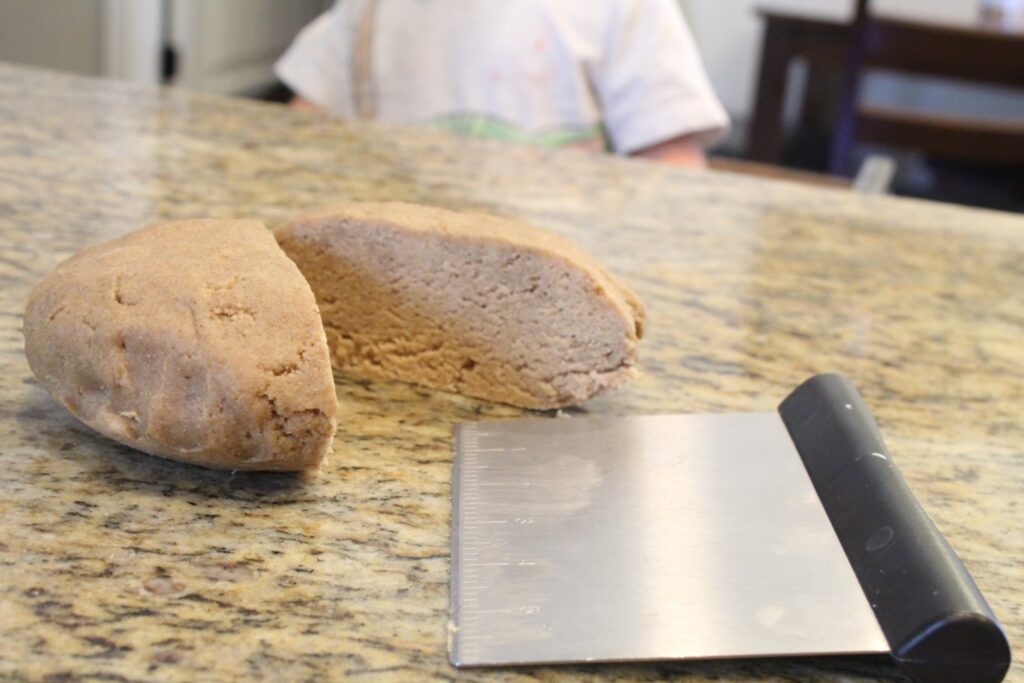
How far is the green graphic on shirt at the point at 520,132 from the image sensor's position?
162 centimetres

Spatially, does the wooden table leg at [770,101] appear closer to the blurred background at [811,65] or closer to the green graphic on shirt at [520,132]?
the blurred background at [811,65]

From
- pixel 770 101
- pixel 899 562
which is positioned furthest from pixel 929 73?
pixel 899 562

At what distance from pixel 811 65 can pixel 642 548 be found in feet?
11.1

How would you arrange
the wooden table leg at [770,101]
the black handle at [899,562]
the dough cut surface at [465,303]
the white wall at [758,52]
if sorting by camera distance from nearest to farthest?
the black handle at [899,562], the dough cut surface at [465,303], the wooden table leg at [770,101], the white wall at [758,52]

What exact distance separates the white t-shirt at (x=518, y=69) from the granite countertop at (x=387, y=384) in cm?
25

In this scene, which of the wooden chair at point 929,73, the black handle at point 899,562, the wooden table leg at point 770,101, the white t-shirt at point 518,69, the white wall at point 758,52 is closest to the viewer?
the black handle at point 899,562

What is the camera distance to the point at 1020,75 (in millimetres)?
1953

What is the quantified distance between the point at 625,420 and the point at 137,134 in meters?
0.77

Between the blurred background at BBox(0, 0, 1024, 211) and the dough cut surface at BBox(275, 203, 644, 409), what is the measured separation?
1039 millimetres

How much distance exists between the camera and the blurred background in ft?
6.50

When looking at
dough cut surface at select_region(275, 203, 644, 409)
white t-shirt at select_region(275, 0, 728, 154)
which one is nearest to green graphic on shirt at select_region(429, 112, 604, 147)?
white t-shirt at select_region(275, 0, 728, 154)

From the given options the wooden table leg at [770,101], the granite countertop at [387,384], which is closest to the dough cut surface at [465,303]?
the granite countertop at [387,384]

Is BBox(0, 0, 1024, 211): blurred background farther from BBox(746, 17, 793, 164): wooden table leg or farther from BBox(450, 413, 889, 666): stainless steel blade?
BBox(450, 413, 889, 666): stainless steel blade

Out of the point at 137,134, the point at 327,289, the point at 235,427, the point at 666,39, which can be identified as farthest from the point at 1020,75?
the point at 235,427
